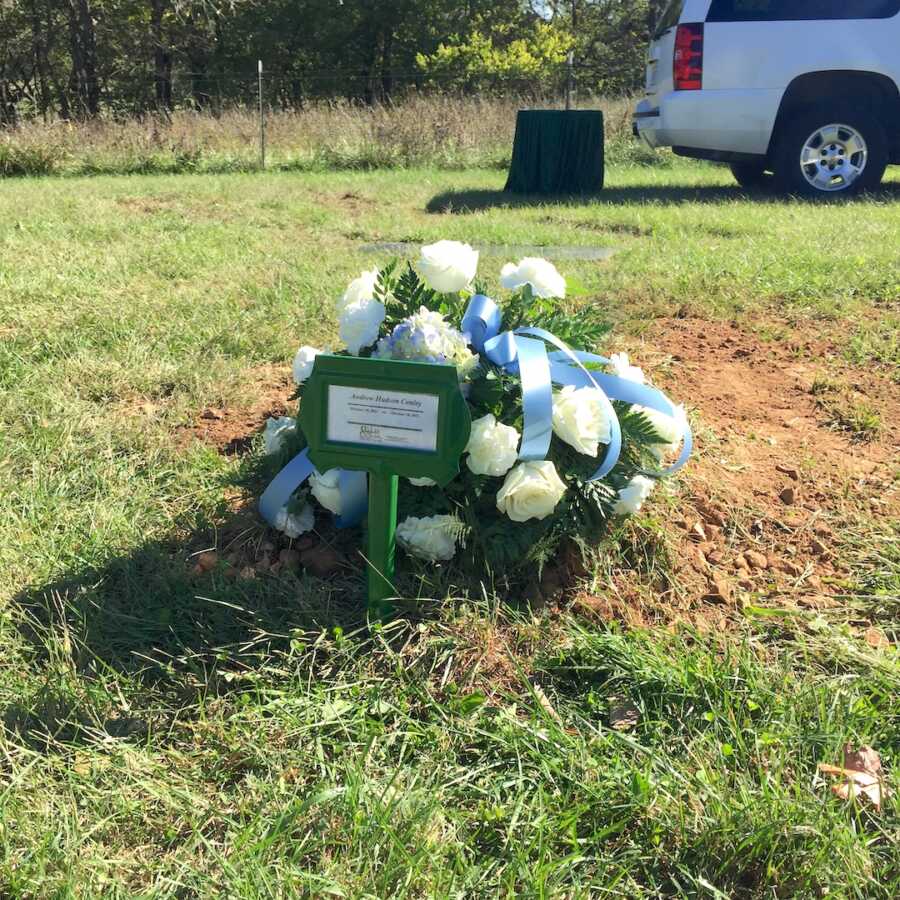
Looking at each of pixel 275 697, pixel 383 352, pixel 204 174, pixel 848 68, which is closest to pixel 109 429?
pixel 383 352

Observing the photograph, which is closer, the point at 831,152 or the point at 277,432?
the point at 277,432

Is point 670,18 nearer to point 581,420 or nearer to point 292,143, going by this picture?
point 292,143

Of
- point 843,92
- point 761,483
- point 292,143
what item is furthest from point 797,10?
point 292,143

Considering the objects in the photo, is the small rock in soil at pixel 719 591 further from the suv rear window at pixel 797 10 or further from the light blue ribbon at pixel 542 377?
the suv rear window at pixel 797 10

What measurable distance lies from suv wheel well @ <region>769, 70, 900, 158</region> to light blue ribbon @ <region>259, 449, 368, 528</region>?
266 inches

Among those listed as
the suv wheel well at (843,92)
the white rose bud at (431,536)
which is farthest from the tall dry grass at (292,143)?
the white rose bud at (431,536)

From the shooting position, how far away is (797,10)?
7.39 m

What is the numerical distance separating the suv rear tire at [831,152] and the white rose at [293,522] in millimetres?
6691

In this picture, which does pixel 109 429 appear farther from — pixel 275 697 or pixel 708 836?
pixel 708 836

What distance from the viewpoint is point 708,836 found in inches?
55.8

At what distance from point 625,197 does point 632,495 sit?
6584 millimetres

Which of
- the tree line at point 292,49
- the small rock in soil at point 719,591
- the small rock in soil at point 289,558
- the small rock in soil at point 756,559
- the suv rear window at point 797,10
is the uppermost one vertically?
the tree line at point 292,49

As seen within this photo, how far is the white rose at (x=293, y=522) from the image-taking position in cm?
220

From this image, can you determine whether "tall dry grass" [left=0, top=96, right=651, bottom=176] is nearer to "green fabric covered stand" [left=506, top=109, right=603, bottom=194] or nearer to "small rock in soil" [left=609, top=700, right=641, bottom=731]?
"green fabric covered stand" [left=506, top=109, right=603, bottom=194]
